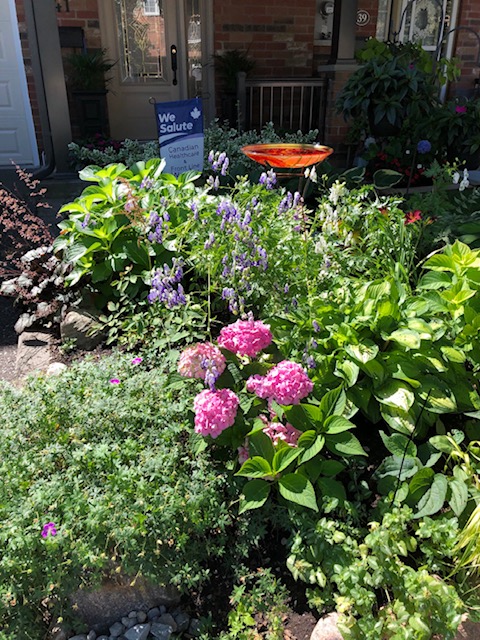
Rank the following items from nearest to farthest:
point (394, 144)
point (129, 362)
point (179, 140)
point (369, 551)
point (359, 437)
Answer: point (369, 551), point (359, 437), point (129, 362), point (179, 140), point (394, 144)

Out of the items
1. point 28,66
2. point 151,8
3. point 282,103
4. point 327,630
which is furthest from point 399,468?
point 151,8

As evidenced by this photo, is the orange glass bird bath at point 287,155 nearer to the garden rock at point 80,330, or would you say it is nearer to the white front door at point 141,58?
the garden rock at point 80,330

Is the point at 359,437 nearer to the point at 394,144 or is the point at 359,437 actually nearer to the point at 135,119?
the point at 394,144

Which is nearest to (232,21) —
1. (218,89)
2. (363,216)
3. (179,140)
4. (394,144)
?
(218,89)

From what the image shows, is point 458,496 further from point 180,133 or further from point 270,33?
point 270,33

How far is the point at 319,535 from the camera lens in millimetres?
1681

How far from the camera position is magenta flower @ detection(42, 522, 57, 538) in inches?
62.7

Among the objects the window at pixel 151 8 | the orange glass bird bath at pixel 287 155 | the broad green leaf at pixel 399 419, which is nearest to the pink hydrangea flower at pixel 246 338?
the broad green leaf at pixel 399 419

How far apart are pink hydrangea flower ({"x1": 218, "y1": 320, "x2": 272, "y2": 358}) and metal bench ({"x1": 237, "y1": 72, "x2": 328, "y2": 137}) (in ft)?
17.1

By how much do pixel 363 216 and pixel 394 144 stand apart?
10.5ft

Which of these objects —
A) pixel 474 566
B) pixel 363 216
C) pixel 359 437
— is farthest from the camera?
pixel 363 216

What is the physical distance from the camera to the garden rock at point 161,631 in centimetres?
165

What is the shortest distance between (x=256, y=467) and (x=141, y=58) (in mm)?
6857

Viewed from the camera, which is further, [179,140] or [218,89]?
[218,89]
